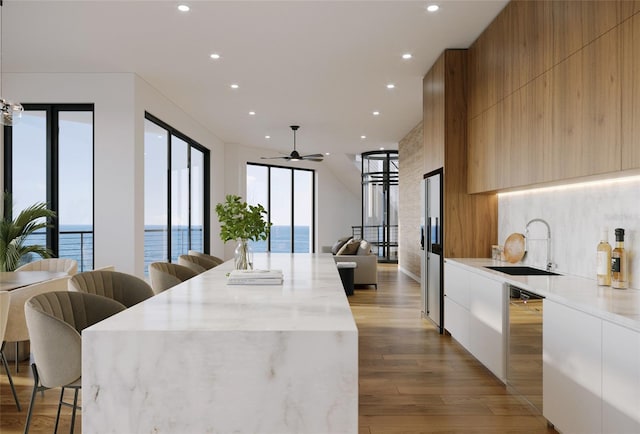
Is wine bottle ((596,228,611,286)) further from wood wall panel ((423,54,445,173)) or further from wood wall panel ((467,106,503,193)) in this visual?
wood wall panel ((423,54,445,173))

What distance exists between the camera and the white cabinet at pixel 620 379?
6.07 feet

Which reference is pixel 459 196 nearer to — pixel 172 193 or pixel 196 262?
pixel 196 262

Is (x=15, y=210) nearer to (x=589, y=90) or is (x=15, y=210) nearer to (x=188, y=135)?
(x=188, y=135)

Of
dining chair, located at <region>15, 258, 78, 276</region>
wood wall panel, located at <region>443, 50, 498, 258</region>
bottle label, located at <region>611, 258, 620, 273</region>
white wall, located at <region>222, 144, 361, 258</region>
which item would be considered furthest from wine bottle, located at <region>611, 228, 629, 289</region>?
white wall, located at <region>222, 144, 361, 258</region>

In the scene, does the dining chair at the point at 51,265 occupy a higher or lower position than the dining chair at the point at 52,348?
higher

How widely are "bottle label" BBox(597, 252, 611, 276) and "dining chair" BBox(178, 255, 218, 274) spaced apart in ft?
9.13

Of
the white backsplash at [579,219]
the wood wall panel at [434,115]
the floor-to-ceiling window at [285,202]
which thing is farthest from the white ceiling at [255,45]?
the floor-to-ceiling window at [285,202]

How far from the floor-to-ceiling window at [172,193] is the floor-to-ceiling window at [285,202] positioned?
8.91 feet

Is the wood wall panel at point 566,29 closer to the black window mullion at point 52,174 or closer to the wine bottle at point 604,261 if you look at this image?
the wine bottle at point 604,261

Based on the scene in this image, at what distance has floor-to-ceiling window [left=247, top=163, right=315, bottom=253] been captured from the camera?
12.8 meters

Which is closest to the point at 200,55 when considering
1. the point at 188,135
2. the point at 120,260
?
the point at 120,260

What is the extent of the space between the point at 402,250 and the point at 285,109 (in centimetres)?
467

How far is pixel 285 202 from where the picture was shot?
13.7 metres

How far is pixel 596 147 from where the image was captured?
103 inches
